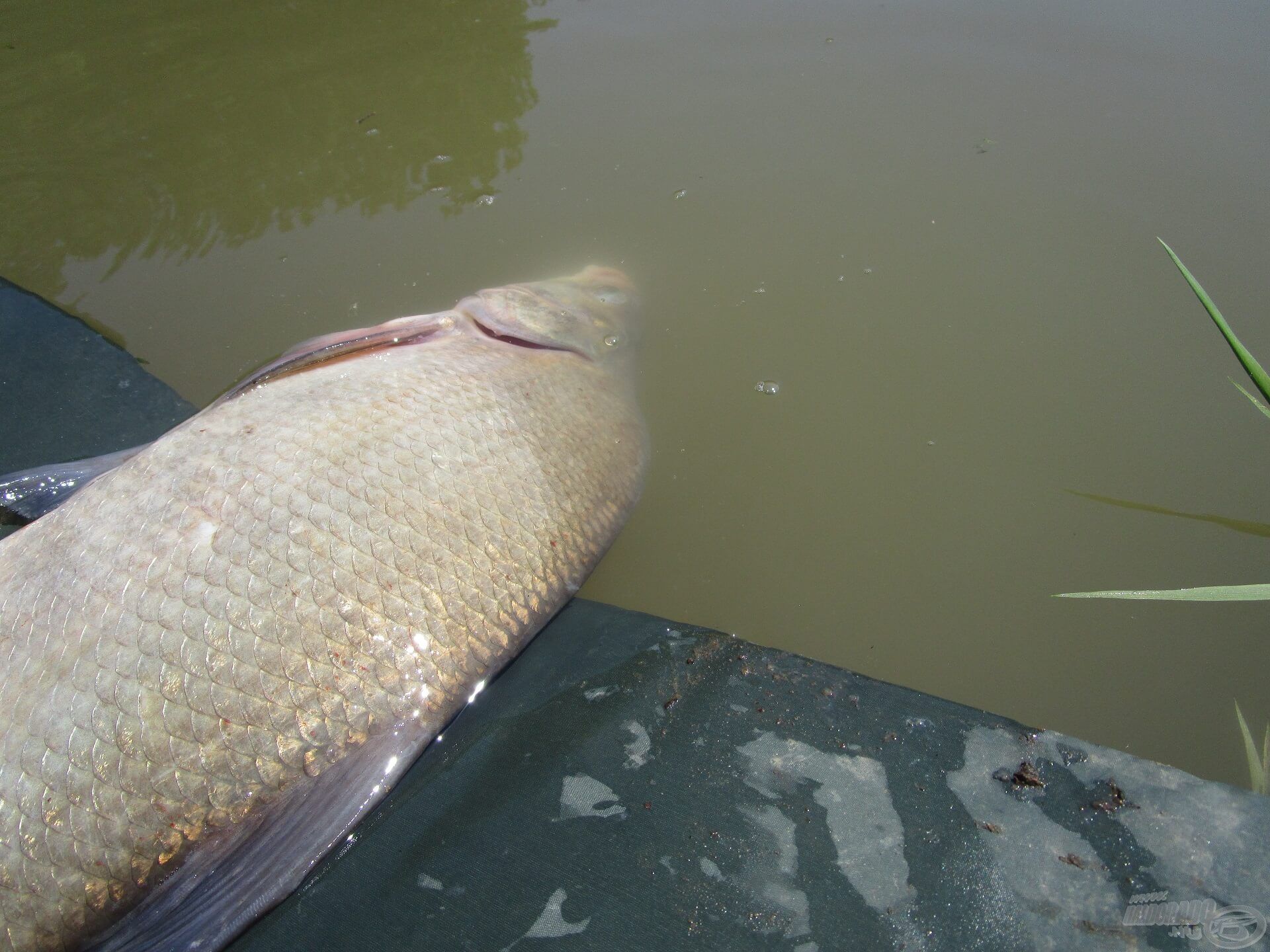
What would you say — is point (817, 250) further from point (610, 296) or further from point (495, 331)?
point (495, 331)

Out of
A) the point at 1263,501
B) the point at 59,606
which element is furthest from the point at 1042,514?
the point at 59,606

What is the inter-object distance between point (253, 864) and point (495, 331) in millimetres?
1591

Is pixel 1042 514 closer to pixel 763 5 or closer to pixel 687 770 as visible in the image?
pixel 687 770

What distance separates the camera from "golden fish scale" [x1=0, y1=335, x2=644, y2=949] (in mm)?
1331

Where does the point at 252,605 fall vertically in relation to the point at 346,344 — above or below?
below

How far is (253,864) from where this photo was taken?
4.53 ft

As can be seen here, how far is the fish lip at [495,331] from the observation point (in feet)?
8.11

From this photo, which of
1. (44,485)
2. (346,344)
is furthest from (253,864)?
(346,344)

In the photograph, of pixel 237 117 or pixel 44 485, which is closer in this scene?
pixel 44 485

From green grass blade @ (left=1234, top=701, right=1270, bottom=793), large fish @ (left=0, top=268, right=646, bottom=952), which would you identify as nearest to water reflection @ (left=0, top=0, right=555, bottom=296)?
large fish @ (left=0, top=268, right=646, bottom=952)

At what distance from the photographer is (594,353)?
2.62 meters

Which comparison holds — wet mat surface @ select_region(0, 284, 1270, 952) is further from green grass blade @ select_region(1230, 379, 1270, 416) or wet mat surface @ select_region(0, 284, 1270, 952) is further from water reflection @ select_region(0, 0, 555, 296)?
water reflection @ select_region(0, 0, 555, 296)

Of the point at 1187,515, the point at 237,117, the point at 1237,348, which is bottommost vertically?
the point at 1187,515

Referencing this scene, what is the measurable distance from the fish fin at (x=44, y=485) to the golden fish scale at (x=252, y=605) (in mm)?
261
